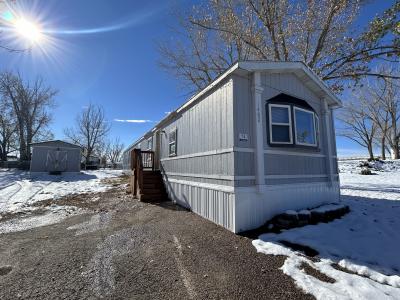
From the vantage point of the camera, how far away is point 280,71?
19.2 ft

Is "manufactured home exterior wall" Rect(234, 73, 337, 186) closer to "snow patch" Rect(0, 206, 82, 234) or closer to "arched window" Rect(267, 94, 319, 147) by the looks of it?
"arched window" Rect(267, 94, 319, 147)

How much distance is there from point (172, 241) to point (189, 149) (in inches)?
132

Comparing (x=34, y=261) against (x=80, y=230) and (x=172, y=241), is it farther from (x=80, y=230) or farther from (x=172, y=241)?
(x=172, y=241)

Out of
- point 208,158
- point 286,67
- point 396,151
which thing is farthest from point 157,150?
point 396,151

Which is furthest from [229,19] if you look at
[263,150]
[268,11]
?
[263,150]

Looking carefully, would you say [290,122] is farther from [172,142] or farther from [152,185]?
[152,185]

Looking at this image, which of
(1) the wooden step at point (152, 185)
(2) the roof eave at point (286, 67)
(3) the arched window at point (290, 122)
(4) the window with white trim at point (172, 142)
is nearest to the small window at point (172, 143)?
(4) the window with white trim at point (172, 142)

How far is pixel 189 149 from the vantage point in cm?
706

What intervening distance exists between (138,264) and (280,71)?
5363 millimetres

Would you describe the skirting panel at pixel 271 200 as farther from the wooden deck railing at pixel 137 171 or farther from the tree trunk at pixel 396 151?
the tree trunk at pixel 396 151

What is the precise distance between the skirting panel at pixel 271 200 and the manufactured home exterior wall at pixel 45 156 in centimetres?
2054

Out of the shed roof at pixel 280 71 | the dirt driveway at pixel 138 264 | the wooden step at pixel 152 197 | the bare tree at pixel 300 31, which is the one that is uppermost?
the bare tree at pixel 300 31

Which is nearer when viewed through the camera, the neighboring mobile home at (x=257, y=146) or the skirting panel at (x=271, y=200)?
the skirting panel at (x=271, y=200)

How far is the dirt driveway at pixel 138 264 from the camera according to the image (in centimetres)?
262
